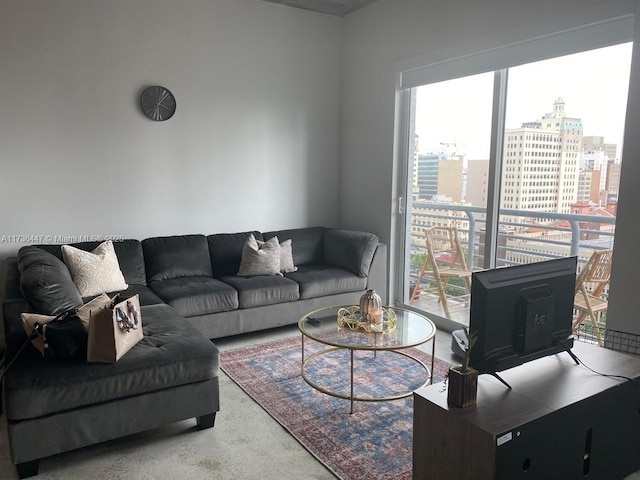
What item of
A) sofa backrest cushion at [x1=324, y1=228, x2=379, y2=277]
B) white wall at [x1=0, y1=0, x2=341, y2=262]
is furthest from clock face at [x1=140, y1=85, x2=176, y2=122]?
sofa backrest cushion at [x1=324, y1=228, x2=379, y2=277]

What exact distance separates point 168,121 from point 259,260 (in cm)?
149

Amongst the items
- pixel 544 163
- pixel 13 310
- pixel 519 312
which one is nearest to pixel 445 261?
pixel 544 163

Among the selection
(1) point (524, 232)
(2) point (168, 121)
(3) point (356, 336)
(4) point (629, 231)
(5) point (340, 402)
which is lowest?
(5) point (340, 402)

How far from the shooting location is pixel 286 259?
460cm

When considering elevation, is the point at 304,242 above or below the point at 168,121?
below

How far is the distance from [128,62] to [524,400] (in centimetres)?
394

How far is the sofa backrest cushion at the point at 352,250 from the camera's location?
4625 millimetres

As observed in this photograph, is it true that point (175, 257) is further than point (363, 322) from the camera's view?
Yes

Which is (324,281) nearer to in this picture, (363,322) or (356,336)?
(363,322)

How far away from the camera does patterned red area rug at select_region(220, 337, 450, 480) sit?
7.97 feet

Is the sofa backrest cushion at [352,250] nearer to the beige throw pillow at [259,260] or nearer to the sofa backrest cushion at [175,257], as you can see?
the beige throw pillow at [259,260]

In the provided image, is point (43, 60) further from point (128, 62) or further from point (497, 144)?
point (497, 144)

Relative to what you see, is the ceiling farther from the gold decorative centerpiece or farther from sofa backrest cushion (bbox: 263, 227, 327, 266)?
the gold decorative centerpiece

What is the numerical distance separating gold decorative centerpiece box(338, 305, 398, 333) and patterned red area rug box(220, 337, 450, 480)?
1.27 feet
